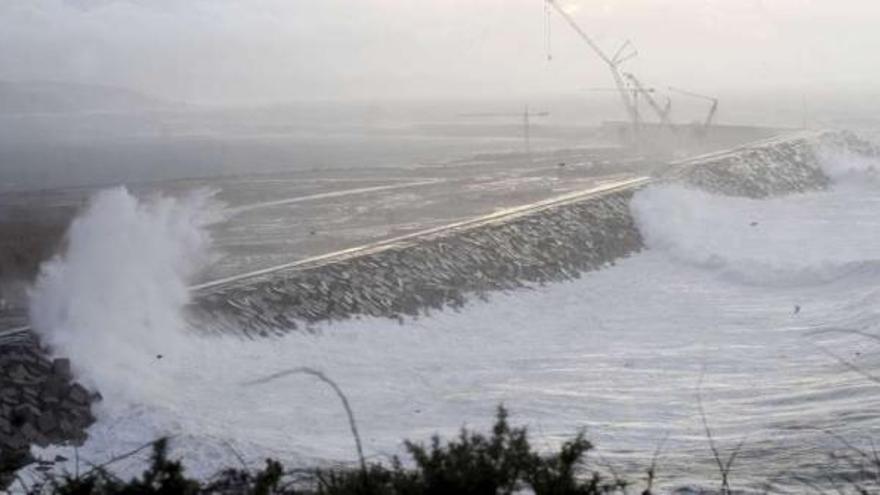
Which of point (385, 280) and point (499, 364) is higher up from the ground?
point (385, 280)

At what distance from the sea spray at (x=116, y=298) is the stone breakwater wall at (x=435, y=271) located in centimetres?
102

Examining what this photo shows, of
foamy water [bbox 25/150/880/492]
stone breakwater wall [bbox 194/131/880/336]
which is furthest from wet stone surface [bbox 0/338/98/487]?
stone breakwater wall [bbox 194/131/880/336]

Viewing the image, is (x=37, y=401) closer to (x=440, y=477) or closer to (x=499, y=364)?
(x=499, y=364)

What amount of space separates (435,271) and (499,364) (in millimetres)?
5082

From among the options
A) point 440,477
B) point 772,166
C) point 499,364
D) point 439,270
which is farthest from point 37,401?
point 772,166

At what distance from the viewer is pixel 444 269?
25.0 m

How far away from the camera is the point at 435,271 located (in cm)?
2469

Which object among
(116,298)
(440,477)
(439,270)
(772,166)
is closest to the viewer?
(440,477)

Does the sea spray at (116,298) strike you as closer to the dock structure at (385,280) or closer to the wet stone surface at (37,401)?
the wet stone surface at (37,401)

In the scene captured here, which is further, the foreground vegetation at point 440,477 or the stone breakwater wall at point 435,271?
the stone breakwater wall at point 435,271

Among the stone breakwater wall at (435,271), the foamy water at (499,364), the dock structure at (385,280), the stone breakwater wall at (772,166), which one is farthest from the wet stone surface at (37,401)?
the stone breakwater wall at (772,166)

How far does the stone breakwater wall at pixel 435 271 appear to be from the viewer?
2052 cm

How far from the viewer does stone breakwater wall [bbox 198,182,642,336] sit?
→ 67.3ft

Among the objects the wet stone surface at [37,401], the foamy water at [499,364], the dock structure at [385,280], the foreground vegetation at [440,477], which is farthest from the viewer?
the dock structure at [385,280]
